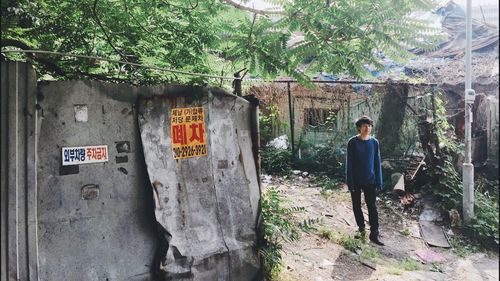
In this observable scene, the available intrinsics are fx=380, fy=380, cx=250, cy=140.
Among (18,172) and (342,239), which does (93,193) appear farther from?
(342,239)

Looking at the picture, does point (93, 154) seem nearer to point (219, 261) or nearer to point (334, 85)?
point (219, 261)

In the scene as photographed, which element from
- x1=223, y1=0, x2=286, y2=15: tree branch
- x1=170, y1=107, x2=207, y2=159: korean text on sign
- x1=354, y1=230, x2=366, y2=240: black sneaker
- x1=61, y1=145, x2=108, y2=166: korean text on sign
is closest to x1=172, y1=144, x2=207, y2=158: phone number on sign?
x1=170, y1=107, x2=207, y2=159: korean text on sign

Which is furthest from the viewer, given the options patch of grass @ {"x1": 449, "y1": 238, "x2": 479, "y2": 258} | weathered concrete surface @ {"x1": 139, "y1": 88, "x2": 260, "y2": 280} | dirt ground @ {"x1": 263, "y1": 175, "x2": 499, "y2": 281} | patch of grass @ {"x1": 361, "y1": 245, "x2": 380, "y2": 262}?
patch of grass @ {"x1": 449, "y1": 238, "x2": 479, "y2": 258}

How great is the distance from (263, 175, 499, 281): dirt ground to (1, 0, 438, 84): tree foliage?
199 centimetres

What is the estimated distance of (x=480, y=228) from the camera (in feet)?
21.4

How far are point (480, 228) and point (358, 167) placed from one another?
282cm

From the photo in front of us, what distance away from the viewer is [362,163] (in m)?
5.48

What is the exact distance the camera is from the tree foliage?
10.1ft

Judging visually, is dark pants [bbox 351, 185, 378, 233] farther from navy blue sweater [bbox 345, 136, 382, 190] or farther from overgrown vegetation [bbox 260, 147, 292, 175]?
overgrown vegetation [bbox 260, 147, 292, 175]

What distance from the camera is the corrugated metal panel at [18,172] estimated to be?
2.60 m

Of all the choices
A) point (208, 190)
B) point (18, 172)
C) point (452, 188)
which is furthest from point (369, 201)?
point (18, 172)

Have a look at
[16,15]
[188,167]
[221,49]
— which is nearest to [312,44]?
[221,49]

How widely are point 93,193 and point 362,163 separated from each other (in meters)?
3.77

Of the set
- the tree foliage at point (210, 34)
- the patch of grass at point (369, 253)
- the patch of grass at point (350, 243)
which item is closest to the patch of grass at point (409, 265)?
the patch of grass at point (369, 253)
